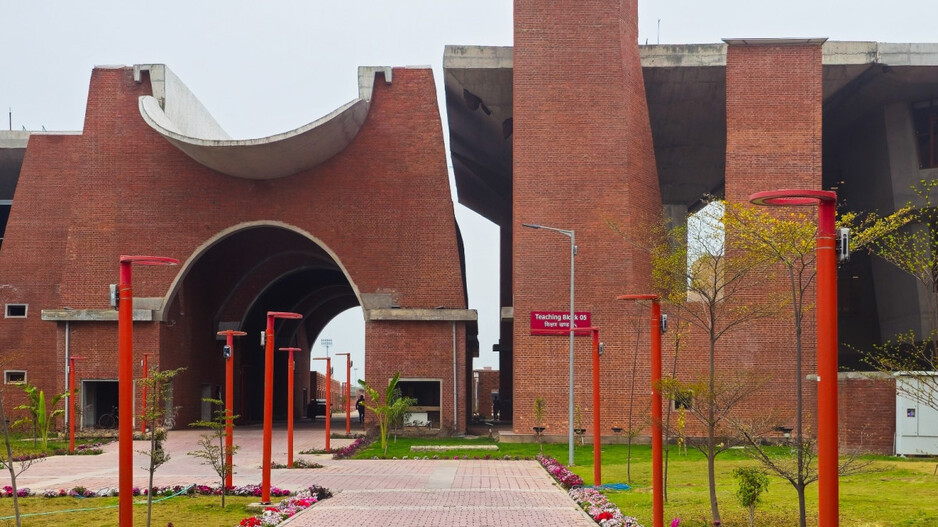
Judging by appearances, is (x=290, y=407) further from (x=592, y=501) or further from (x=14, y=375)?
(x=14, y=375)

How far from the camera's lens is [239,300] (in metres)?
42.3

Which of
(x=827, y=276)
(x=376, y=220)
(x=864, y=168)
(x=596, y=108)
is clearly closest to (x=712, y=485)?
Answer: (x=827, y=276)

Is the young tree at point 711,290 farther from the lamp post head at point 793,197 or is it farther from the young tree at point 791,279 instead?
the lamp post head at point 793,197

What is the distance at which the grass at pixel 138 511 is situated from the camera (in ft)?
51.2

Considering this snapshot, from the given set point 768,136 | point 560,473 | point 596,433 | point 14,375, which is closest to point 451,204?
point 768,136

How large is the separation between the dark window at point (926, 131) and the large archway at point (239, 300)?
18.7 metres

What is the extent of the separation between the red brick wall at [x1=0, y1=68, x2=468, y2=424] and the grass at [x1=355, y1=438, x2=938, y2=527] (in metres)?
7.87

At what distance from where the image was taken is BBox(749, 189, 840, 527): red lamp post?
868 cm

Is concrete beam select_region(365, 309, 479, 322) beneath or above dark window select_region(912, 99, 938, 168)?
beneath

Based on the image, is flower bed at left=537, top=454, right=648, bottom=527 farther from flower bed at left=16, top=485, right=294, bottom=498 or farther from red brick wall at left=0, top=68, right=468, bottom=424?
red brick wall at left=0, top=68, right=468, bottom=424

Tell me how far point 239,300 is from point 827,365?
116 ft

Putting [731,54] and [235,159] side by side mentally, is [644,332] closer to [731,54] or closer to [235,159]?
[731,54]

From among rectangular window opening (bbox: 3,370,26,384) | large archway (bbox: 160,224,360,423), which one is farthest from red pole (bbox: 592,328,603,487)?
rectangular window opening (bbox: 3,370,26,384)

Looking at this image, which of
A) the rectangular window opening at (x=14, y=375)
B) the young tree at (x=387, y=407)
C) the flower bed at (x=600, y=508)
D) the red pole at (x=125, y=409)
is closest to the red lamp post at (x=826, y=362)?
the flower bed at (x=600, y=508)
